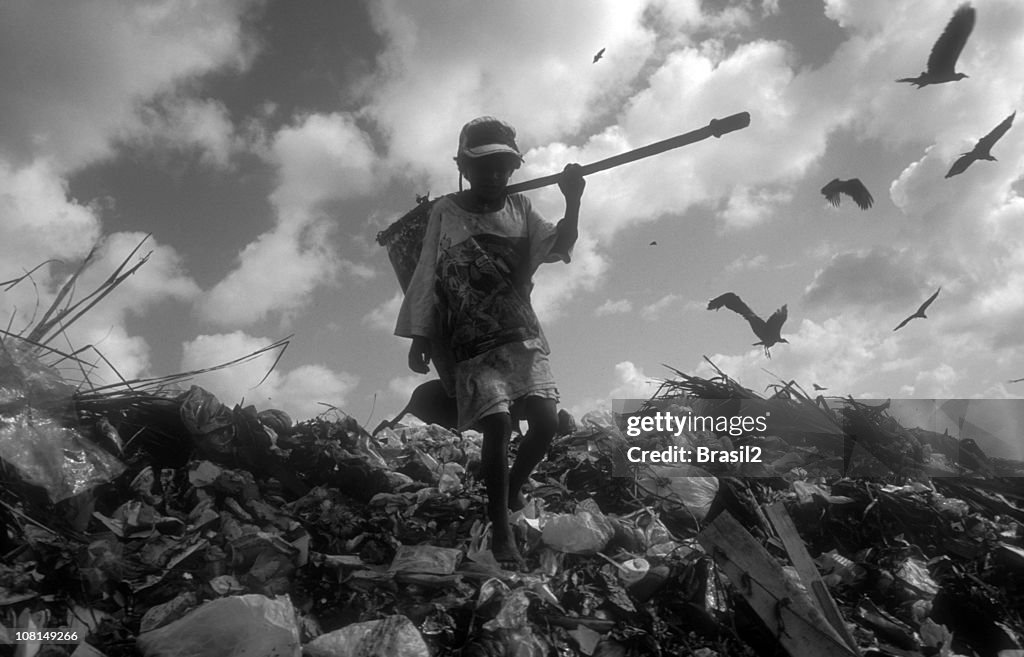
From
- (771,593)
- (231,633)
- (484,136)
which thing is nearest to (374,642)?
(231,633)

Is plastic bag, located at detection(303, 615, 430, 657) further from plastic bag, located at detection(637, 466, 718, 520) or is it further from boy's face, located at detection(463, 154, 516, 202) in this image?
boy's face, located at detection(463, 154, 516, 202)

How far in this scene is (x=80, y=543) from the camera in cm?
230

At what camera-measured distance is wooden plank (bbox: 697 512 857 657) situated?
1802mm

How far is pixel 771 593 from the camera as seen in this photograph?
1909mm

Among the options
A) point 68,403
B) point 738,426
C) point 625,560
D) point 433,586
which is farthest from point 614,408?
point 68,403

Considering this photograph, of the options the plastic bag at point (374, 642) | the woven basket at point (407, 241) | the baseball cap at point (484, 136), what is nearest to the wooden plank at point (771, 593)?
the plastic bag at point (374, 642)

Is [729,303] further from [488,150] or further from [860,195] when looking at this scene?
[488,150]

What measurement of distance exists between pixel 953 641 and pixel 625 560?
1.10m

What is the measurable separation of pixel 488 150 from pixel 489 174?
4.0 inches

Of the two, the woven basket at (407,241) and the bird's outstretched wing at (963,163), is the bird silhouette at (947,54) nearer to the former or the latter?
the bird's outstretched wing at (963,163)

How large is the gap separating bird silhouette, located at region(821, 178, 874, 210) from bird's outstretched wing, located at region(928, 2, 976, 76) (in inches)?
39.0

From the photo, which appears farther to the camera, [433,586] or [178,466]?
[178,466]

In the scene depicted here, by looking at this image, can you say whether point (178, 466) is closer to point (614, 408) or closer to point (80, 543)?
point (80, 543)

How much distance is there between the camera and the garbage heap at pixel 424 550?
193cm
